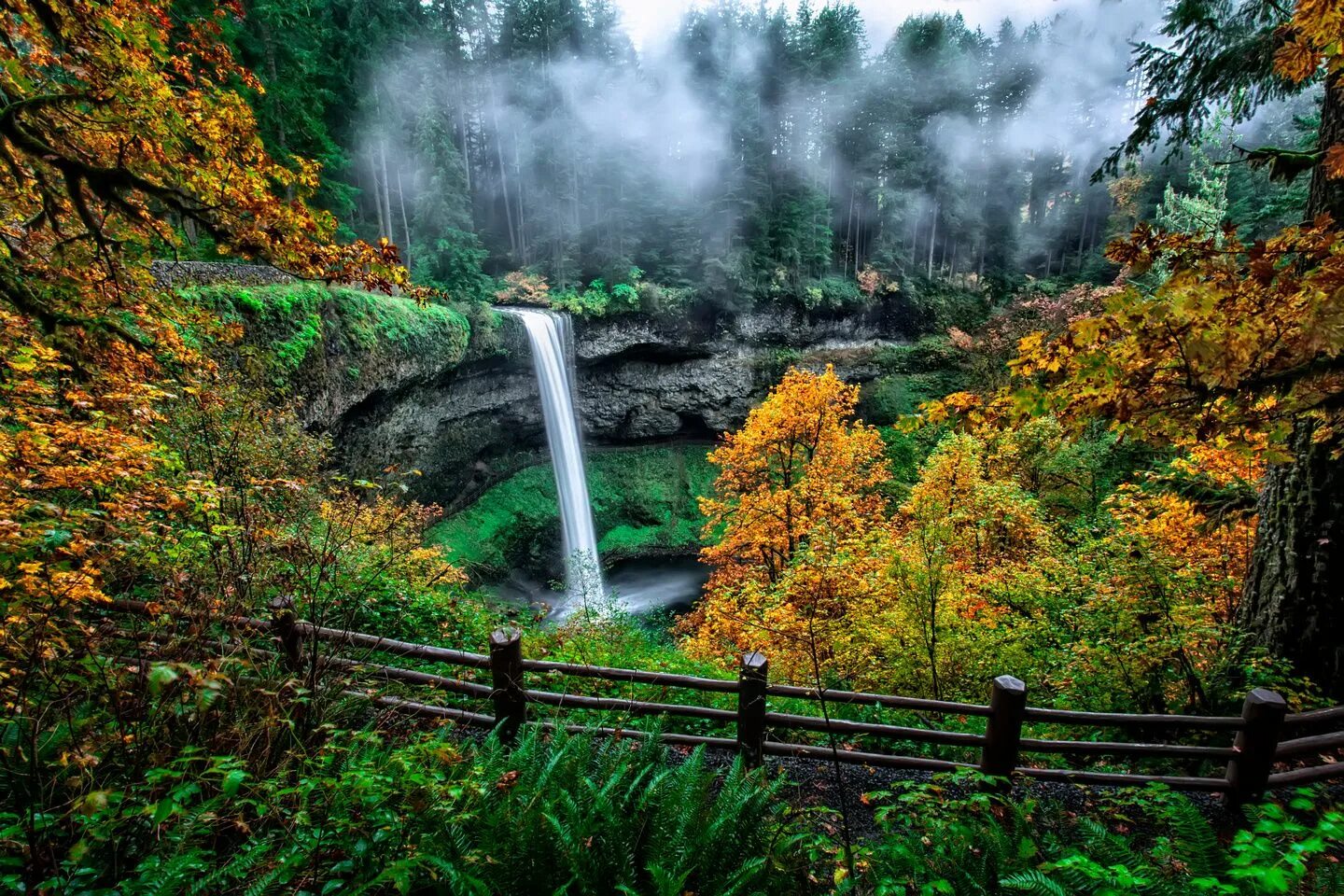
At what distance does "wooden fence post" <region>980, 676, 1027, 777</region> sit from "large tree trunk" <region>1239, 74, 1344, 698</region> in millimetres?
2660

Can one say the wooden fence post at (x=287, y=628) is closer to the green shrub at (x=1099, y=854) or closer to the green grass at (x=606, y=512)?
the green shrub at (x=1099, y=854)

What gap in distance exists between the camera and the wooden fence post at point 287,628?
11.8 feet

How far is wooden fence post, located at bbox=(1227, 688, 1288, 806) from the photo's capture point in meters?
3.52

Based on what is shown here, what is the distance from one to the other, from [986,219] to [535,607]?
3902 cm

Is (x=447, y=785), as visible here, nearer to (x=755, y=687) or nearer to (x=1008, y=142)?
(x=755, y=687)

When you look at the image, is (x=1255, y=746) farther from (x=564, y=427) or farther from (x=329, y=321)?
(x=564, y=427)

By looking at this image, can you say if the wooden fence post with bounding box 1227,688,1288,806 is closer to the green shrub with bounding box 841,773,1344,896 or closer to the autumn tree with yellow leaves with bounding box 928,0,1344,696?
the green shrub with bounding box 841,773,1344,896

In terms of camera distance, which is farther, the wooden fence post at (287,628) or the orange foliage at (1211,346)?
the wooden fence post at (287,628)

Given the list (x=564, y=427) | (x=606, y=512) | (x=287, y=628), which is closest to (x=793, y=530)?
(x=287, y=628)

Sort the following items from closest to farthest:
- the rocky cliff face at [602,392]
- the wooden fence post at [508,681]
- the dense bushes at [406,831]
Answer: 1. the dense bushes at [406,831]
2. the wooden fence post at [508,681]
3. the rocky cliff face at [602,392]

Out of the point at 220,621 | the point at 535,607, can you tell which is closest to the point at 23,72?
the point at 220,621

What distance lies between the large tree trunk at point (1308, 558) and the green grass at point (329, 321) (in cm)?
1169

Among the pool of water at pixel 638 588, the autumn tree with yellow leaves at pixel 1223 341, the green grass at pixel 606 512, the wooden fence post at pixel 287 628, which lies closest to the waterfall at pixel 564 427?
the green grass at pixel 606 512

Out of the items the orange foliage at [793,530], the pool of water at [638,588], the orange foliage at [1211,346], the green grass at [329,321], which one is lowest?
the pool of water at [638,588]
